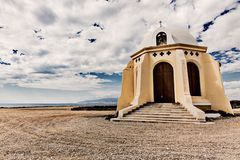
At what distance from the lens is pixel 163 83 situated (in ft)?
50.8

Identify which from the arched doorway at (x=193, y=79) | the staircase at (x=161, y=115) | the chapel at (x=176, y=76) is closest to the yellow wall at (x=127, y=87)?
the chapel at (x=176, y=76)

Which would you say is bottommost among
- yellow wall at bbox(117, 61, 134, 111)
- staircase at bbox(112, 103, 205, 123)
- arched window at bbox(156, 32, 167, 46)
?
staircase at bbox(112, 103, 205, 123)

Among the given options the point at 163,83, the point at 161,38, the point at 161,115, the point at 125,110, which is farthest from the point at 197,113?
the point at 161,38

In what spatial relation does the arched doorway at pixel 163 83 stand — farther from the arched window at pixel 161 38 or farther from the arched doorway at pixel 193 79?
the arched window at pixel 161 38

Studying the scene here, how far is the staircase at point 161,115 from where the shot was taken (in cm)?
1059

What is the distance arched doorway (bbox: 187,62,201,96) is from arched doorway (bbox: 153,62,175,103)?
1630mm

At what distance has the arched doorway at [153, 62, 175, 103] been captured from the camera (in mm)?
15139

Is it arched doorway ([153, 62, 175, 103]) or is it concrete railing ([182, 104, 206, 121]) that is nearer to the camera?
concrete railing ([182, 104, 206, 121])

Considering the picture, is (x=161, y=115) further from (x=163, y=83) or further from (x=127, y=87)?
(x=127, y=87)

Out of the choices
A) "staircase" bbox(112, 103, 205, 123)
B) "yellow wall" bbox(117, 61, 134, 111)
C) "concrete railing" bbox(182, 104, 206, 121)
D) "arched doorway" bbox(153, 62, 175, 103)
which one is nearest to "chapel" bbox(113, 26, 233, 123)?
"arched doorway" bbox(153, 62, 175, 103)

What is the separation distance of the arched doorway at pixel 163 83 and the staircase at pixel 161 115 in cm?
227

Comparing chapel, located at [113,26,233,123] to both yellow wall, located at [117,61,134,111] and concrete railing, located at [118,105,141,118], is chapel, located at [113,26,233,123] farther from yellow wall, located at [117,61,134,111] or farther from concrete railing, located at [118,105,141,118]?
yellow wall, located at [117,61,134,111]

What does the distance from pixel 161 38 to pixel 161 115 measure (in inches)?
339

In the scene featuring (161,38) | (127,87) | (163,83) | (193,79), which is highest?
(161,38)
